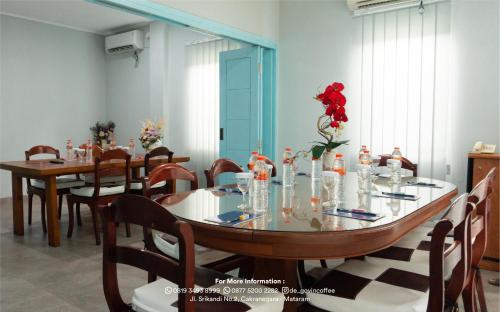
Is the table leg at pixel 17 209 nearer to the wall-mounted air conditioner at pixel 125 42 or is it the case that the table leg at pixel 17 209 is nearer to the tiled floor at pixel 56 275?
the tiled floor at pixel 56 275

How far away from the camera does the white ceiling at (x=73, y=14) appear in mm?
5621

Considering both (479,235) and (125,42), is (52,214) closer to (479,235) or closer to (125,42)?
(479,235)

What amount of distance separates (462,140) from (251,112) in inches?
94.6

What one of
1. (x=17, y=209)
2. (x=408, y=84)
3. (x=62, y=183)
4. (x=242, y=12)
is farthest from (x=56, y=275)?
(x=408, y=84)

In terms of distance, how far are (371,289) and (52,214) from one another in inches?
A: 122

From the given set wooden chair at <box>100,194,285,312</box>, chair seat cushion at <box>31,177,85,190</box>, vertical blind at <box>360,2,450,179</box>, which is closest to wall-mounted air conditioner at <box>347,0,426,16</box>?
vertical blind at <box>360,2,450,179</box>

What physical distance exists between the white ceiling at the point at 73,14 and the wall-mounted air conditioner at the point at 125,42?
18 centimetres

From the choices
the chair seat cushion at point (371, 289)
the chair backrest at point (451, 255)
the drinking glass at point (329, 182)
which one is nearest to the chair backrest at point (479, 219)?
the chair backrest at point (451, 255)

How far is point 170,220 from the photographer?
1.07 m

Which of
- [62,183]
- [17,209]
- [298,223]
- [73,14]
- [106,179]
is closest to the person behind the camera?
[298,223]

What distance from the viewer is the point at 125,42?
22.2ft

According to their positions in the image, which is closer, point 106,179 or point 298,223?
point 298,223

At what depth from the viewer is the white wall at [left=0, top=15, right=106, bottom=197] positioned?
20.1ft

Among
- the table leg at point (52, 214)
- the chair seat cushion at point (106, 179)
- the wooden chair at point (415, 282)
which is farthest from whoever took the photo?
the chair seat cushion at point (106, 179)
